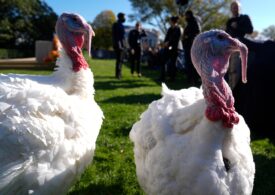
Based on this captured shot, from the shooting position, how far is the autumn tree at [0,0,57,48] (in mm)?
45250

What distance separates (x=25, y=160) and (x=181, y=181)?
117cm

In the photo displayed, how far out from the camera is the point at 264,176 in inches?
182

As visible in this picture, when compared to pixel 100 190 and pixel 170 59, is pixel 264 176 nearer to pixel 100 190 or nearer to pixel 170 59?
pixel 100 190

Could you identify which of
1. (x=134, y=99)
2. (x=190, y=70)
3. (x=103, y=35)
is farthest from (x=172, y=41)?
(x=103, y=35)

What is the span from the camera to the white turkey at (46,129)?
9.81 ft

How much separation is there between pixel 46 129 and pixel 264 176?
8.92 feet

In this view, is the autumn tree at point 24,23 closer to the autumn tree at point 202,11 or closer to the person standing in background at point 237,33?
the autumn tree at point 202,11

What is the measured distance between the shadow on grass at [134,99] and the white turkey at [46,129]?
5042mm

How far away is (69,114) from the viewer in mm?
3379

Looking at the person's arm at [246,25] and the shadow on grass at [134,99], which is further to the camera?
the shadow on grass at [134,99]

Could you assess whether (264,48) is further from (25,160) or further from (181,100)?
(25,160)

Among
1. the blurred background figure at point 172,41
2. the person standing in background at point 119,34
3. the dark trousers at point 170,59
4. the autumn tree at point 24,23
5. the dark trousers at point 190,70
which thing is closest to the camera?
the dark trousers at point 190,70

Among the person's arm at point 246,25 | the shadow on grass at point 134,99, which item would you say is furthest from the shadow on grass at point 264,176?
the shadow on grass at point 134,99

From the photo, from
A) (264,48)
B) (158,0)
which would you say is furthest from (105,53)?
(264,48)
